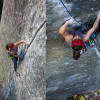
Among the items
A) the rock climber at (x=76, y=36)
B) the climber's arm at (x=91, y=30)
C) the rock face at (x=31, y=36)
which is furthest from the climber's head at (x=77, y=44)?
the rock face at (x=31, y=36)

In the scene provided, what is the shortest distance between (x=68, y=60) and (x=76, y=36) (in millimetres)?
432

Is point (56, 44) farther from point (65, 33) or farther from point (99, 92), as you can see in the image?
point (99, 92)

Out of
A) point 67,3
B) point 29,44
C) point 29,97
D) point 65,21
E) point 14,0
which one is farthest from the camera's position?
point 14,0

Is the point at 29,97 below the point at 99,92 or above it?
above

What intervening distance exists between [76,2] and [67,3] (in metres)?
0.10

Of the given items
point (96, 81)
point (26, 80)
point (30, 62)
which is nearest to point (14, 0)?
point (30, 62)

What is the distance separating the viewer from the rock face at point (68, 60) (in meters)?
1.59

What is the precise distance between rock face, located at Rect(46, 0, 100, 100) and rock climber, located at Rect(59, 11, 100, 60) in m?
0.05

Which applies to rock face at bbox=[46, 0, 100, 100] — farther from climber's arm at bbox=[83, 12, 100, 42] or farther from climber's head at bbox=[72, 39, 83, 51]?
climber's head at bbox=[72, 39, 83, 51]

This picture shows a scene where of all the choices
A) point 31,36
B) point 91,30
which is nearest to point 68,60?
point 91,30

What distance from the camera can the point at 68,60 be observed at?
2.04 metres

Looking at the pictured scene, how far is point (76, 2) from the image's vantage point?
1555 mm

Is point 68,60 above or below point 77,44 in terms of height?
below

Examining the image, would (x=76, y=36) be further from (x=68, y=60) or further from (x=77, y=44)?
(x=68, y=60)
